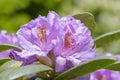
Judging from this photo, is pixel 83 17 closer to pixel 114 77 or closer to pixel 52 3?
pixel 114 77

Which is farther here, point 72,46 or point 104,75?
point 104,75

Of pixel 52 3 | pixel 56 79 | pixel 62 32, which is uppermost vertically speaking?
pixel 52 3

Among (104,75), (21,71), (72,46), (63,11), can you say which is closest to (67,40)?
(72,46)

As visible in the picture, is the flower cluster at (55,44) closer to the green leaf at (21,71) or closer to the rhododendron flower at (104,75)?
the green leaf at (21,71)

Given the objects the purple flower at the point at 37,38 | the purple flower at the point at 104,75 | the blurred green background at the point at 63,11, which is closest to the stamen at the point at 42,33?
the purple flower at the point at 37,38

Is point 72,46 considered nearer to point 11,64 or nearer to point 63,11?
point 11,64

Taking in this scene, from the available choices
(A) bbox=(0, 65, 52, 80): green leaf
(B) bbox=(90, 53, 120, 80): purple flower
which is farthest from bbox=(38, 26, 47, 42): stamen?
(B) bbox=(90, 53, 120, 80): purple flower

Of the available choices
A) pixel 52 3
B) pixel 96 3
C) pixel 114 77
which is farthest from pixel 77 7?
pixel 114 77

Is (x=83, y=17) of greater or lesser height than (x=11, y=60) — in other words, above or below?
above
